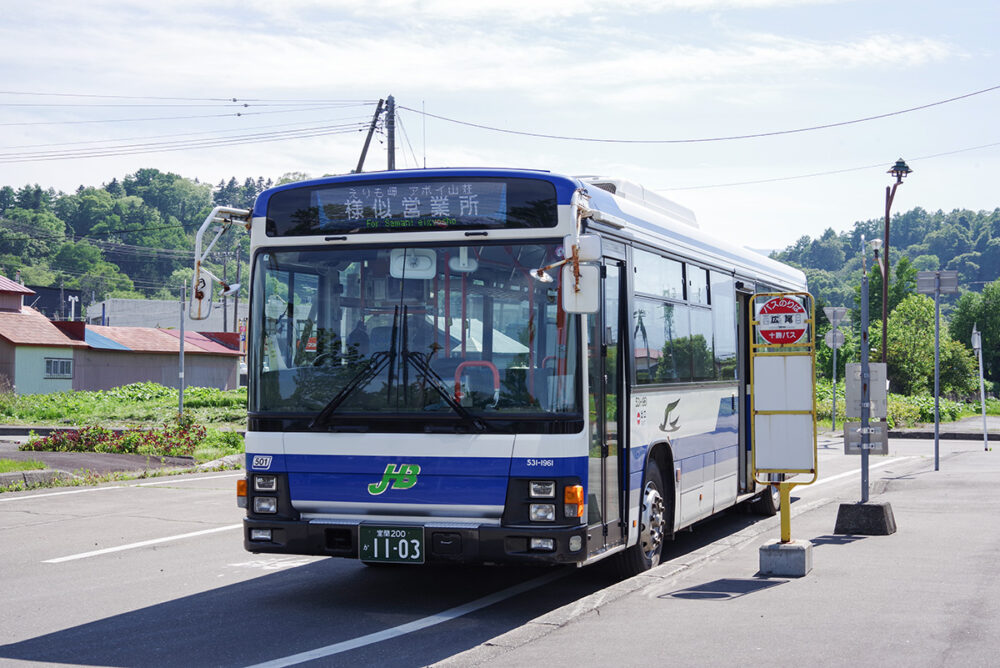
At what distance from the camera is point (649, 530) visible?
950cm

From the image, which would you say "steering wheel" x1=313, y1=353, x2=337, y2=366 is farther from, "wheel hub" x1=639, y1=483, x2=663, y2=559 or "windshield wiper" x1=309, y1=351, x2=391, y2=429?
"wheel hub" x1=639, y1=483, x2=663, y2=559

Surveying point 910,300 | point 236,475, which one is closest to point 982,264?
point 910,300

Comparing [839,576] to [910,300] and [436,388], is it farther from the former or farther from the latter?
[910,300]

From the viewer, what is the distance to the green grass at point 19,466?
19.1 meters

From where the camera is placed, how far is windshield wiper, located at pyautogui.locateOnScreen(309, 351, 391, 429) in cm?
810

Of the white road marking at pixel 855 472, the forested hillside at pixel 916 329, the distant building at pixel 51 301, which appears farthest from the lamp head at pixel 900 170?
the distant building at pixel 51 301

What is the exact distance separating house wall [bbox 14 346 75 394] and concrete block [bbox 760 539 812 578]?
5291 cm

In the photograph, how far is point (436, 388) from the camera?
313 inches

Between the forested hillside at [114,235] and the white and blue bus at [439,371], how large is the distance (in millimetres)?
115716

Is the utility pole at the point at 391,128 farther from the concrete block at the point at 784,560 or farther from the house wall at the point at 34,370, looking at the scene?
the house wall at the point at 34,370

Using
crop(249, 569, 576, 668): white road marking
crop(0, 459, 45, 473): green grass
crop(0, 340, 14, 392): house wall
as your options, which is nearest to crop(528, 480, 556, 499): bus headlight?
crop(249, 569, 576, 668): white road marking

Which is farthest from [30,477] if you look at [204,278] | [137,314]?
[137,314]

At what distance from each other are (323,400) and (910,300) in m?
68.5

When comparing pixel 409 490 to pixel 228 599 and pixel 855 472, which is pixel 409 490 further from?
pixel 855 472
